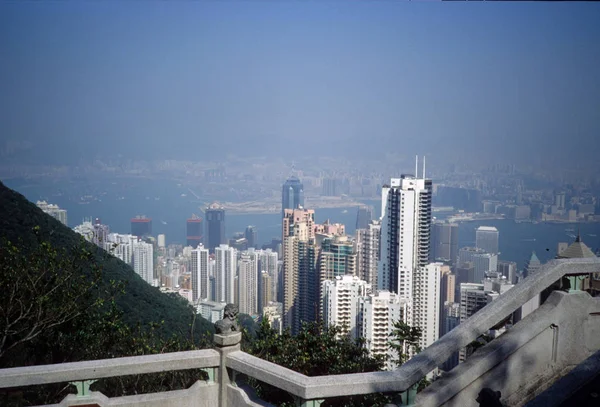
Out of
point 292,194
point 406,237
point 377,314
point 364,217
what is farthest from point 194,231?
point 377,314

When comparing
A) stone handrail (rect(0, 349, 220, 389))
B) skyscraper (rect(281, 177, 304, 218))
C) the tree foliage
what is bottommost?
skyscraper (rect(281, 177, 304, 218))

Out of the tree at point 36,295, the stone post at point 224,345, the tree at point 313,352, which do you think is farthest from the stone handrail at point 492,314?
the tree at point 36,295

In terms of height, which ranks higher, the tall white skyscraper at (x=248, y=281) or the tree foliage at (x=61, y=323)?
the tree foliage at (x=61, y=323)

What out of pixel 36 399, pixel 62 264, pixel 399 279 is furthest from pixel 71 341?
pixel 399 279

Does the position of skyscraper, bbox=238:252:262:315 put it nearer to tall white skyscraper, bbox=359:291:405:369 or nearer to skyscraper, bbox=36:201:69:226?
tall white skyscraper, bbox=359:291:405:369

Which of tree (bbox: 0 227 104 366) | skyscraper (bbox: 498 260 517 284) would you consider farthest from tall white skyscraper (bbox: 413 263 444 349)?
tree (bbox: 0 227 104 366)

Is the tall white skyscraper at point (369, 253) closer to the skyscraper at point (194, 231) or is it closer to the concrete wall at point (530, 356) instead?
the skyscraper at point (194, 231)

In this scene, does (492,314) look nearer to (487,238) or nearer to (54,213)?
(54,213)
